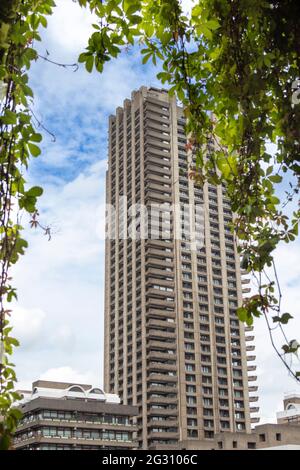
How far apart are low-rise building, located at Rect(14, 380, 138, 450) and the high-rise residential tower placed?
25.7 ft

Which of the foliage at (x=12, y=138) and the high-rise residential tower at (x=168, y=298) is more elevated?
the high-rise residential tower at (x=168, y=298)

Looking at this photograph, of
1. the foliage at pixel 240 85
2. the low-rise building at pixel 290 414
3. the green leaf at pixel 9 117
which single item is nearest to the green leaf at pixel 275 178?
the foliage at pixel 240 85

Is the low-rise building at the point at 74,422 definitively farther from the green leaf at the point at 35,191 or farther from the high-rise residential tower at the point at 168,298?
the green leaf at the point at 35,191

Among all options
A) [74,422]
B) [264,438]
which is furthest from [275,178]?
[264,438]

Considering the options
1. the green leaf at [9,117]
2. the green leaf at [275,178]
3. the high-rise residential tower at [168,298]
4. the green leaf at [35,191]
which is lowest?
the green leaf at [35,191]

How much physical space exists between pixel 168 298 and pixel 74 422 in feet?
73.6

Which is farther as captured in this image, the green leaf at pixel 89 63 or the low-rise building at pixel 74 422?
the low-rise building at pixel 74 422

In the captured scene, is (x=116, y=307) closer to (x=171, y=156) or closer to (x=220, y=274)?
(x=220, y=274)

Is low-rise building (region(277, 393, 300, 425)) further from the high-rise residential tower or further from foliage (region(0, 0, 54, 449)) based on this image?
foliage (region(0, 0, 54, 449))

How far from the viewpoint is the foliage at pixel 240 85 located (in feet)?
8.40

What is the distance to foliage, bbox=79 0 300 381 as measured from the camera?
Result: 2.56m

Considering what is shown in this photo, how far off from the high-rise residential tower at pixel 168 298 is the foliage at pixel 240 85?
212 ft

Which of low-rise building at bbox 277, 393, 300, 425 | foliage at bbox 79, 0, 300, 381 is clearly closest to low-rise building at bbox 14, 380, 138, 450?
low-rise building at bbox 277, 393, 300, 425

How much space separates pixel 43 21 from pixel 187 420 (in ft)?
226
